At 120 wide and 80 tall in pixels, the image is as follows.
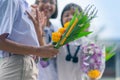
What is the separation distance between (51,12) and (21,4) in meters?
0.79

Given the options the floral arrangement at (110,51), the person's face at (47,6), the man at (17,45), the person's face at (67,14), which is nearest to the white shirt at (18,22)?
the man at (17,45)

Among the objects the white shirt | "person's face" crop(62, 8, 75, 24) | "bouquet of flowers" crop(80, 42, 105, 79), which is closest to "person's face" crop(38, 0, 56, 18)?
"person's face" crop(62, 8, 75, 24)

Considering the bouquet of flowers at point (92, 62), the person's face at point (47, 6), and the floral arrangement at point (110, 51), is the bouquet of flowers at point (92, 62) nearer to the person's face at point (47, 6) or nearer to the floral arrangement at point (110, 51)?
the floral arrangement at point (110, 51)

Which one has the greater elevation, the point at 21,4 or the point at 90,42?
the point at 21,4

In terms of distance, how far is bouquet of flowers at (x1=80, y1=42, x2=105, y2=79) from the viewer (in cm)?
248

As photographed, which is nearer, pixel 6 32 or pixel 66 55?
pixel 6 32

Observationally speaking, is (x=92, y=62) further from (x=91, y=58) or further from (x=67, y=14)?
(x=67, y=14)

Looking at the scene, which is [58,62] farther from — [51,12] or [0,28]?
[0,28]

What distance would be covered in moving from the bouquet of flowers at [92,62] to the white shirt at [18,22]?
0.75 metres

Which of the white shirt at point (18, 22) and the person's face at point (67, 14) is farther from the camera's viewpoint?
the person's face at point (67, 14)

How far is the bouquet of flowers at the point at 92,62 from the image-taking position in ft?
8.15

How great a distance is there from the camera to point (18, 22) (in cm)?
181

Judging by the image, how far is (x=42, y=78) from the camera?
2535mm

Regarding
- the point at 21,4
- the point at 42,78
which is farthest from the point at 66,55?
the point at 21,4
